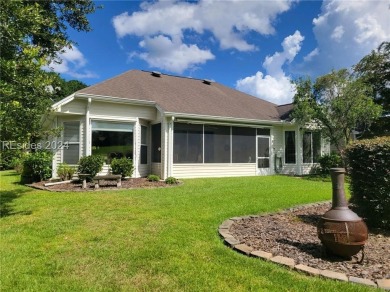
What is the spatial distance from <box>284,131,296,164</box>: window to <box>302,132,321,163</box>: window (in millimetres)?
743

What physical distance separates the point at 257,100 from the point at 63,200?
15.9 meters

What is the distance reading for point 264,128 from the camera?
1738cm

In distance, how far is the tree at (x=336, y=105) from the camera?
50.8ft

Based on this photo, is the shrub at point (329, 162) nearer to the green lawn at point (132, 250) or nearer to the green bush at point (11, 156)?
the green lawn at point (132, 250)

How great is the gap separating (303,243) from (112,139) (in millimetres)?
10716

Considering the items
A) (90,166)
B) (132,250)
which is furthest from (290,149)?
(132,250)

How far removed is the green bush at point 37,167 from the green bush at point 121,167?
105 inches

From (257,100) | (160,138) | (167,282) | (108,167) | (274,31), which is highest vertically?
(274,31)

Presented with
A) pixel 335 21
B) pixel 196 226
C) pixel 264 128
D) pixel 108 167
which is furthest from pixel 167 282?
pixel 335 21

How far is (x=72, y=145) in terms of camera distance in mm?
13523

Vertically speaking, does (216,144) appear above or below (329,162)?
above

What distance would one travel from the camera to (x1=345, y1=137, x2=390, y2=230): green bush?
213 inches

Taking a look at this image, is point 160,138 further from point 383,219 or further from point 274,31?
point 383,219

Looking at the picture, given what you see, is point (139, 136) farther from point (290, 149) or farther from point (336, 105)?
point (336, 105)
